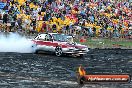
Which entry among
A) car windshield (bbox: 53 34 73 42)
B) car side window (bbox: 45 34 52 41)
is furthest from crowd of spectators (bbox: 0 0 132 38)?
car windshield (bbox: 53 34 73 42)

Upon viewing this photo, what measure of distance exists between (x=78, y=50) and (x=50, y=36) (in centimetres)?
250

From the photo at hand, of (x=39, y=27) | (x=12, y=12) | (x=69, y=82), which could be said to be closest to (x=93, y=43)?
(x=39, y=27)

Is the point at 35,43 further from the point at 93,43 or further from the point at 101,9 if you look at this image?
the point at 101,9

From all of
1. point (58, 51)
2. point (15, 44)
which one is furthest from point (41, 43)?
point (15, 44)

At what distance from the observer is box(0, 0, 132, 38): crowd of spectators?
36.8 metres

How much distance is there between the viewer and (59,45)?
27.7m

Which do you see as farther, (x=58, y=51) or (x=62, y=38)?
(x=62, y=38)

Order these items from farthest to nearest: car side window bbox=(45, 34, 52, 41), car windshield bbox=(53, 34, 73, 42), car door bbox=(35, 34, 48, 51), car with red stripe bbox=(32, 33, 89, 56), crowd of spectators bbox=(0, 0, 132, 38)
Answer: crowd of spectators bbox=(0, 0, 132, 38), car door bbox=(35, 34, 48, 51), car side window bbox=(45, 34, 52, 41), car windshield bbox=(53, 34, 73, 42), car with red stripe bbox=(32, 33, 89, 56)

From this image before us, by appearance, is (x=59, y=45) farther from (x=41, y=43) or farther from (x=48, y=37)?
(x=41, y=43)

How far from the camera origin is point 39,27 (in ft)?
123

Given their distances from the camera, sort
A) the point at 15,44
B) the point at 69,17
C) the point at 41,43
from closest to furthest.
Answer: the point at 41,43
the point at 15,44
the point at 69,17

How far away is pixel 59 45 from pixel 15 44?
5.04 metres

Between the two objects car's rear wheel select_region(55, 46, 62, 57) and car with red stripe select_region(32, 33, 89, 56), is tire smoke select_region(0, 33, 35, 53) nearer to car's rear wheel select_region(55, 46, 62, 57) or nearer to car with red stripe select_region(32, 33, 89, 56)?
car with red stripe select_region(32, 33, 89, 56)

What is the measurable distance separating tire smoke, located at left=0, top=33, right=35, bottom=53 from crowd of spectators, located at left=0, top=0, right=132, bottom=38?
271 cm
